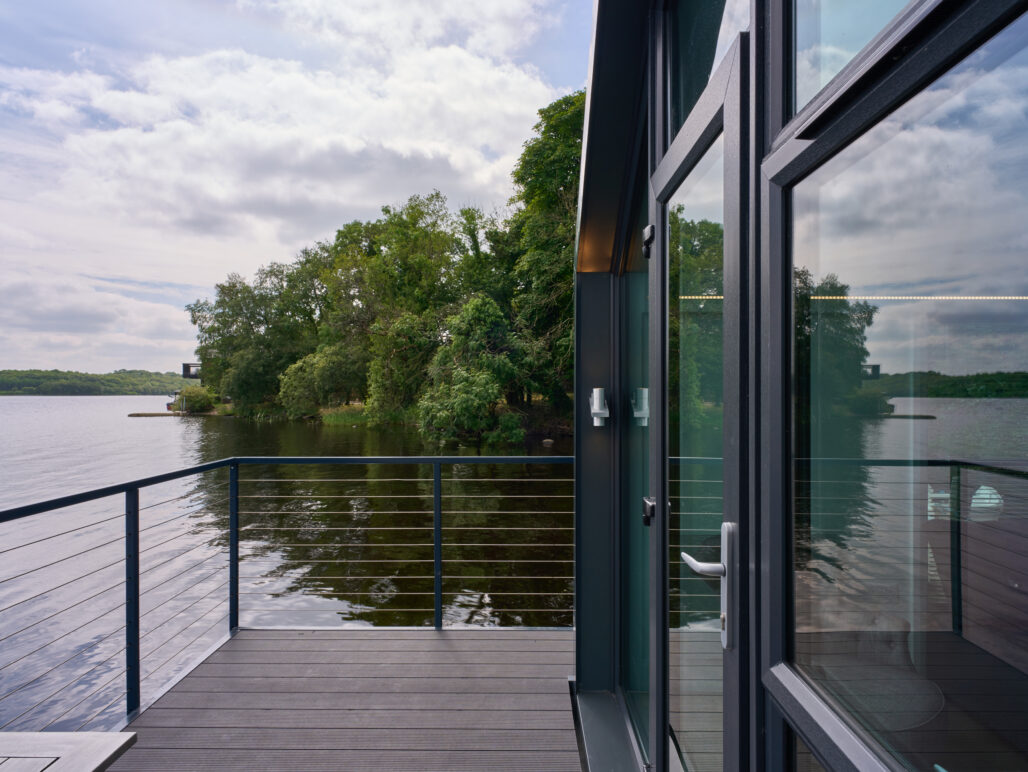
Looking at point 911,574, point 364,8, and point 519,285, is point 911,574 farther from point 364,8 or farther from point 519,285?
point 364,8

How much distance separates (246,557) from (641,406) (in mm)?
7279

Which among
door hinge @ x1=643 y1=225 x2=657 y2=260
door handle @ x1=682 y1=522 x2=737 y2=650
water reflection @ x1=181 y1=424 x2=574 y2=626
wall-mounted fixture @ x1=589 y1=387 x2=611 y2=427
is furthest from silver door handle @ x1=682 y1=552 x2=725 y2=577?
water reflection @ x1=181 y1=424 x2=574 y2=626

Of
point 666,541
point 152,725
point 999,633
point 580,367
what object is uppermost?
A: point 580,367

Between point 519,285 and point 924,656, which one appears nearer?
point 924,656

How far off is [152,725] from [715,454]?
2.11 metres

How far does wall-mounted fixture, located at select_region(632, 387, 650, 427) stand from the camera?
1769 millimetres

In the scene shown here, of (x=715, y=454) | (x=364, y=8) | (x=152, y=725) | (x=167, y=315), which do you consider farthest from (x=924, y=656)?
(x=167, y=315)

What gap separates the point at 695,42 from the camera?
4.08 feet

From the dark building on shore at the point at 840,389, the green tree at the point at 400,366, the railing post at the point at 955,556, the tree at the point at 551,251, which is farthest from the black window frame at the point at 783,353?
the green tree at the point at 400,366

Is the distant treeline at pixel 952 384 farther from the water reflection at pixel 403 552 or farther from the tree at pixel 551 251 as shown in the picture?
the tree at pixel 551 251

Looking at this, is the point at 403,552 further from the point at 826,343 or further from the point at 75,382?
the point at 75,382

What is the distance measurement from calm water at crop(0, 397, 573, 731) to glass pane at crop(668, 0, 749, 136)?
1.45 metres

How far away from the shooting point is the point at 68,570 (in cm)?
770

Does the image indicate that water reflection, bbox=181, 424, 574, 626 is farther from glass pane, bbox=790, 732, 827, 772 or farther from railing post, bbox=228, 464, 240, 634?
glass pane, bbox=790, 732, 827, 772
